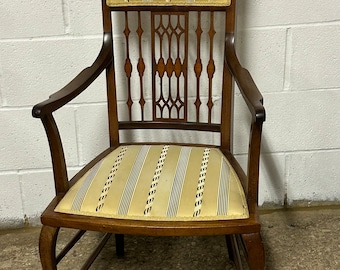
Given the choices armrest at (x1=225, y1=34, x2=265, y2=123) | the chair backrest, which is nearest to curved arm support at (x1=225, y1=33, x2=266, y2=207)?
armrest at (x1=225, y1=34, x2=265, y2=123)

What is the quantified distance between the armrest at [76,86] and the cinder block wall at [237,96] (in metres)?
0.30

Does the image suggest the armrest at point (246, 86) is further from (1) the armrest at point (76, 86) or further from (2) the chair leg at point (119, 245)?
(2) the chair leg at point (119, 245)

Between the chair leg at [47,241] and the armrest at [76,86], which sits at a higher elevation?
the armrest at [76,86]

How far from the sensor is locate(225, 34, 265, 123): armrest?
1.04 meters

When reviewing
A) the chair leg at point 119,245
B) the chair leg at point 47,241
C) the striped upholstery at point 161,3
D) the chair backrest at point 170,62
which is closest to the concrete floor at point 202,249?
the chair leg at point 119,245

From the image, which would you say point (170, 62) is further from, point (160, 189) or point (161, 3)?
point (160, 189)

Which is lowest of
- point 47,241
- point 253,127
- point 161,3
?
point 47,241

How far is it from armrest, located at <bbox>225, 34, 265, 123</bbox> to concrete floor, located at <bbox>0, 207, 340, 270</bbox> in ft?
2.44

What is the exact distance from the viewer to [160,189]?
1.19 metres

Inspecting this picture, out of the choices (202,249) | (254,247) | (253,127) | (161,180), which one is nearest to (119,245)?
(202,249)

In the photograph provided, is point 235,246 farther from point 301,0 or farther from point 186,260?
point 301,0

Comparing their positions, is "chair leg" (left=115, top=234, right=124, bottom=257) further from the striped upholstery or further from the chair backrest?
the striped upholstery

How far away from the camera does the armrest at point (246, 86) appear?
1041mm

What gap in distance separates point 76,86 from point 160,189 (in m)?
0.35
